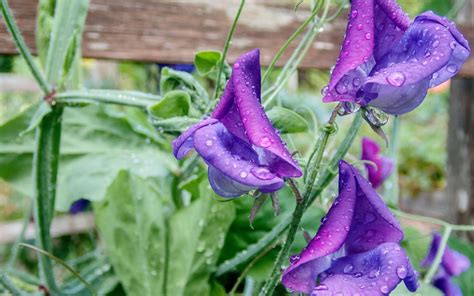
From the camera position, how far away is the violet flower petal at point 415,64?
1.32ft

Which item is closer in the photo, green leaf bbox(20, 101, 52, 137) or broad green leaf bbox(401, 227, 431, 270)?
green leaf bbox(20, 101, 52, 137)

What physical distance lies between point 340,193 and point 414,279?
0.08 m

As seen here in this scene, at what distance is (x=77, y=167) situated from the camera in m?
0.80

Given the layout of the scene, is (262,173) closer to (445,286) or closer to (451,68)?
(451,68)

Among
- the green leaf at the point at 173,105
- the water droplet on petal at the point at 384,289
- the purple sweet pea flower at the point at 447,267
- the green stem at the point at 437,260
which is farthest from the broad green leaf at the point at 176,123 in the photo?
the purple sweet pea flower at the point at 447,267

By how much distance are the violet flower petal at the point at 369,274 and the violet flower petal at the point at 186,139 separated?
0.41 ft

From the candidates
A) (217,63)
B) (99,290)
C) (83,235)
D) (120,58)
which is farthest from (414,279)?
(83,235)

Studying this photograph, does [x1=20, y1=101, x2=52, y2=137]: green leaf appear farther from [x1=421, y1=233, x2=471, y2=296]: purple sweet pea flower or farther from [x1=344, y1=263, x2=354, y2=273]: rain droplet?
[x1=421, y1=233, x2=471, y2=296]: purple sweet pea flower

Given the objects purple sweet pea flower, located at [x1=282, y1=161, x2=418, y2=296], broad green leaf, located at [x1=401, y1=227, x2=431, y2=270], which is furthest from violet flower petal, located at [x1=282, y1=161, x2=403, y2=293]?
broad green leaf, located at [x1=401, y1=227, x2=431, y2=270]

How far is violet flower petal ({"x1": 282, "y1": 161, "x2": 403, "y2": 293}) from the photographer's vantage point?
17.0 inches

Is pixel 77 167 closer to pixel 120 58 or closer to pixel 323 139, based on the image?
pixel 120 58

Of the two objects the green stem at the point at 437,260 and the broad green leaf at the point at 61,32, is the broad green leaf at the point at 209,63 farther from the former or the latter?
the green stem at the point at 437,260

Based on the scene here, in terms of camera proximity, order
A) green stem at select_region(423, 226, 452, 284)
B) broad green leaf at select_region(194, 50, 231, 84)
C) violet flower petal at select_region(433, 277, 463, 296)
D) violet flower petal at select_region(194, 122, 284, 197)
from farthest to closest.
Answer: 1. violet flower petal at select_region(433, 277, 463, 296)
2. green stem at select_region(423, 226, 452, 284)
3. broad green leaf at select_region(194, 50, 231, 84)
4. violet flower petal at select_region(194, 122, 284, 197)

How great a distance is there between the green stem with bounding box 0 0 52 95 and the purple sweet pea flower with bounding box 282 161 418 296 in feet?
1.13
